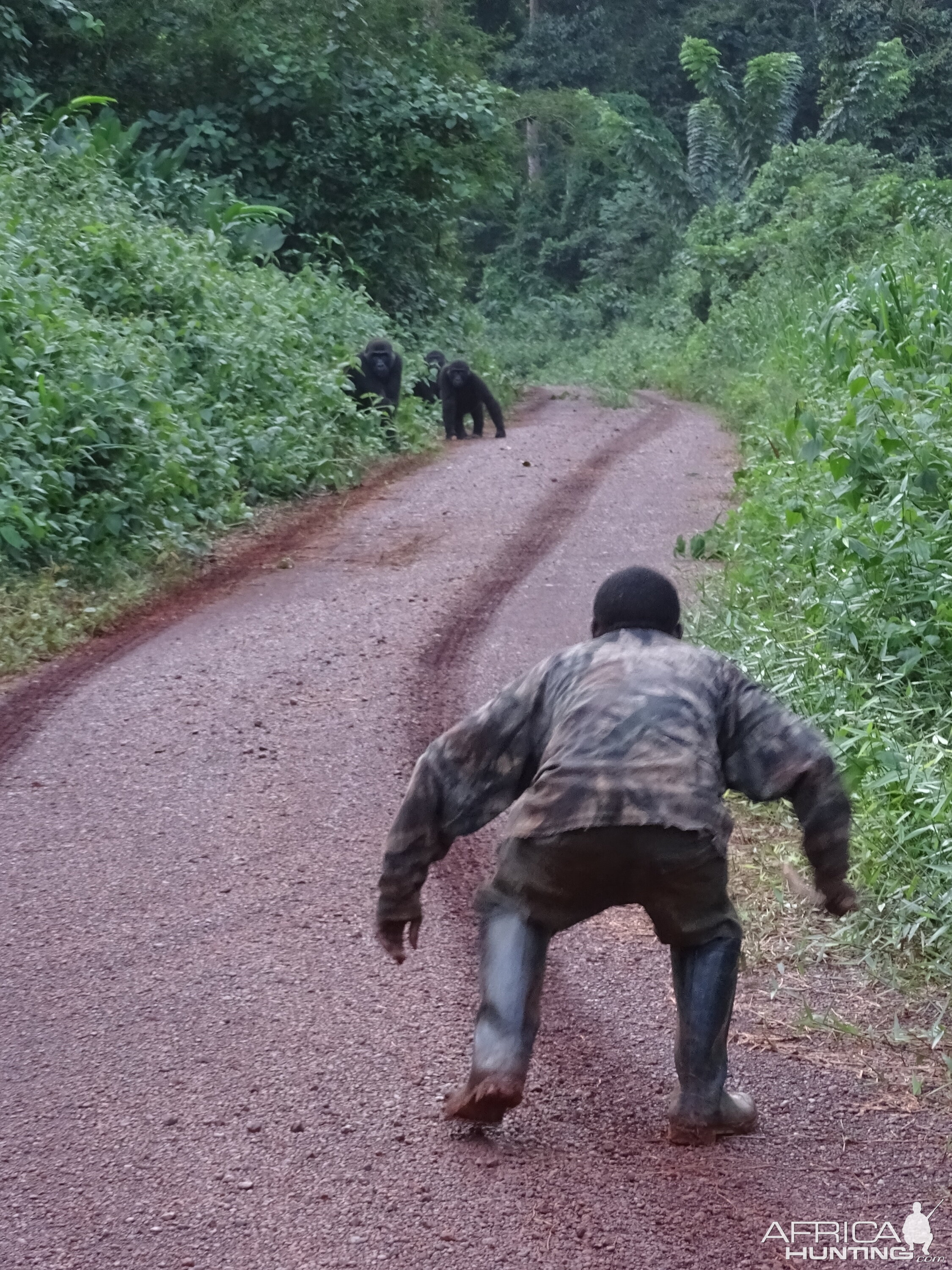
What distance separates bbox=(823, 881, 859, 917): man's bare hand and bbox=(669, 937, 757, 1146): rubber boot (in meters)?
0.22

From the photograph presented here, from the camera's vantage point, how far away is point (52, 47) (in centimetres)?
1758

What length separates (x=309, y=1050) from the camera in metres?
3.67

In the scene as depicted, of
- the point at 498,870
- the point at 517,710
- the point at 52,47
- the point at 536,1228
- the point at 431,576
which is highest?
the point at 52,47

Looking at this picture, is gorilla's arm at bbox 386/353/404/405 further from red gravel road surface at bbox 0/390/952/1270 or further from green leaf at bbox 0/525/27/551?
red gravel road surface at bbox 0/390/952/1270

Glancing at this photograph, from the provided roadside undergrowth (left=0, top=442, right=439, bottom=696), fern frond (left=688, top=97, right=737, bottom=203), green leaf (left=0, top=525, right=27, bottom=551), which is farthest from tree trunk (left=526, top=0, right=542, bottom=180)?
green leaf (left=0, top=525, right=27, bottom=551)

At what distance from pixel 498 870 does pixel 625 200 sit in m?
31.9

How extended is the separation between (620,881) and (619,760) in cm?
26

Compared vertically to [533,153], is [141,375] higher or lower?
lower

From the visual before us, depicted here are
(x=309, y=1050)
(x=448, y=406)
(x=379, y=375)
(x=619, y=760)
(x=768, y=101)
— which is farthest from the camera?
(x=768, y=101)

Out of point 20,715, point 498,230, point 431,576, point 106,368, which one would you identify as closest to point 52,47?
point 106,368

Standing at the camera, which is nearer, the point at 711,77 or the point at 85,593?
the point at 85,593

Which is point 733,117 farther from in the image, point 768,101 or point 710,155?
point 710,155

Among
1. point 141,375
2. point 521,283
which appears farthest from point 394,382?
point 521,283

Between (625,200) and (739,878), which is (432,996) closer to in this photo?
(739,878)
